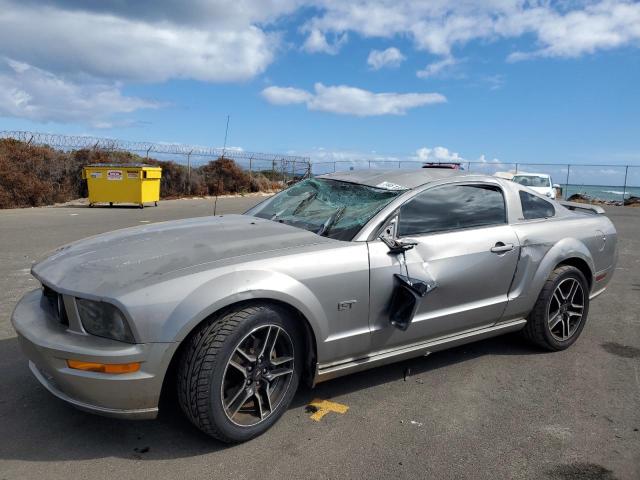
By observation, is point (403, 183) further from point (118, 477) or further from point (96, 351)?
point (118, 477)

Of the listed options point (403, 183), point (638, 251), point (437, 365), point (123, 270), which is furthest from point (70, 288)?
point (638, 251)

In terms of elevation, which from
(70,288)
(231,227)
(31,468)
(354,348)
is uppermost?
(231,227)

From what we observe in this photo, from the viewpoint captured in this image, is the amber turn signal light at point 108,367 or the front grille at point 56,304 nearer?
the amber turn signal light at point 108,367

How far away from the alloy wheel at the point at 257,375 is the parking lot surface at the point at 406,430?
18cm

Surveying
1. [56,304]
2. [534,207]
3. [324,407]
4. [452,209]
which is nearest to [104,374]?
[56,304]

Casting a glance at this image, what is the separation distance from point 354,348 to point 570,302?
90.6 inches

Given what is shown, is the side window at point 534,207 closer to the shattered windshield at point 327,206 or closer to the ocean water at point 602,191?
the shattered windshield at point 327,206

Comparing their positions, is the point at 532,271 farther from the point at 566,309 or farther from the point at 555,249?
the point at 566,309

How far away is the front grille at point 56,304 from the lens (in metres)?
2.79

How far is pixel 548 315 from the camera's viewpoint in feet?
14.0

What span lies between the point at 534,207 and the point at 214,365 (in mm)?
3099

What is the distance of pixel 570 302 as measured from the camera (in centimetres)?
444

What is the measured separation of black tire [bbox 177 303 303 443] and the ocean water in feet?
112

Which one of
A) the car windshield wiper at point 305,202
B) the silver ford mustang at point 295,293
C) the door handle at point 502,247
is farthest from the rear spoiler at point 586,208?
the car windshield wiper at point 305,202
